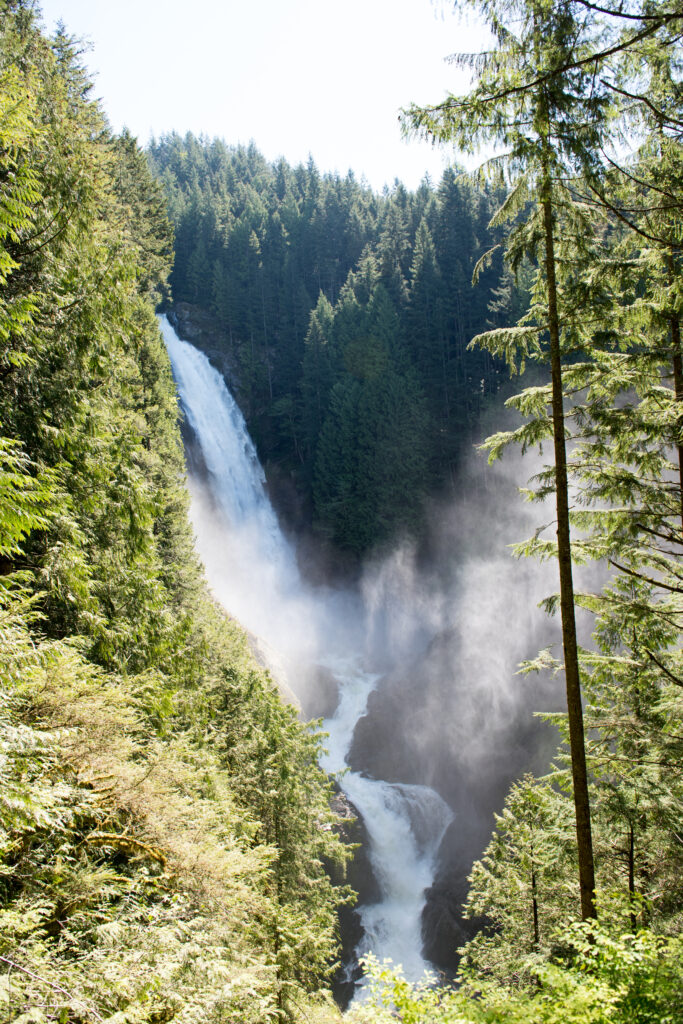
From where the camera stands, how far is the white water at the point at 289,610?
24.5 metres

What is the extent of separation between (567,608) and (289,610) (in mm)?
33132

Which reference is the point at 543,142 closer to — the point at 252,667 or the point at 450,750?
the point at 252,667

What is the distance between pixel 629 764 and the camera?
8.81 meters

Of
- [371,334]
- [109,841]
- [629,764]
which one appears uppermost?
[371,334]

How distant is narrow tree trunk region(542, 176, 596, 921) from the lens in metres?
7.07

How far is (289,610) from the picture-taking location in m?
39.6

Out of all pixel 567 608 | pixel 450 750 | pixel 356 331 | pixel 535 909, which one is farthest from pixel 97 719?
pixel 356 331

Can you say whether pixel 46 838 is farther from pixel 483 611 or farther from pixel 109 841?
pixel 483 611

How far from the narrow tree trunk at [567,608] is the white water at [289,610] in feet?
61.9

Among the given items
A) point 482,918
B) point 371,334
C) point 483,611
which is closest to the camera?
point 482,918

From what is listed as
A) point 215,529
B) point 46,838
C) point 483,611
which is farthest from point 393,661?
point 46,838

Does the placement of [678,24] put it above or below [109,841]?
above

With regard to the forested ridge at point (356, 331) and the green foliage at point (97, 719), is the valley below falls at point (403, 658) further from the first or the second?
the green foliage at point (97, 719)

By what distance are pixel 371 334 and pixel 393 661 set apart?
25.1 m
